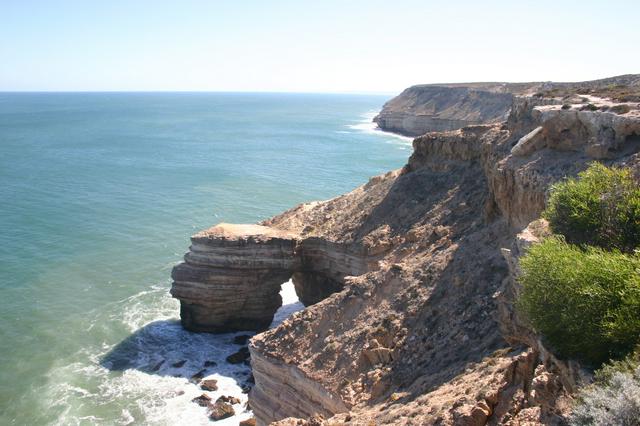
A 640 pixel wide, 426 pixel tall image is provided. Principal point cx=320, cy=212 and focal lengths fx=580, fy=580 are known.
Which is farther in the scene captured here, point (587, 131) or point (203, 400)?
point (203, 400)

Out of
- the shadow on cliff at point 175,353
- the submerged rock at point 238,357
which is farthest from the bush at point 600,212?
the submerged rock at point 238,357

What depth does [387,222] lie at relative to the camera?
104 ft

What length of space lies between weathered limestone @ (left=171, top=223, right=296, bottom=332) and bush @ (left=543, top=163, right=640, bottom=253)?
20.6 meters

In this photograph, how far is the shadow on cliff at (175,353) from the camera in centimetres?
3166

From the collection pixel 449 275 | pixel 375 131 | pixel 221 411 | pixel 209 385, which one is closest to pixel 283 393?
pixel 221 411

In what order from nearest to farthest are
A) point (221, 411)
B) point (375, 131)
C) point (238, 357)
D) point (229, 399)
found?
point (221, 411)
point (229, 399)
point (238, 357)
point (375, 131)

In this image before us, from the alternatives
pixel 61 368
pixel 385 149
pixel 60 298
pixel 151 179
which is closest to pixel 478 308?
pixel 61 368

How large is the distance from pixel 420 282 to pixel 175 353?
17088 mm

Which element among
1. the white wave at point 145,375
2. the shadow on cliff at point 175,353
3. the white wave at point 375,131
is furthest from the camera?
the white wave at point 375,131

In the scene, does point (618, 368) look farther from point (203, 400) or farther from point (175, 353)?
point (175, 353)

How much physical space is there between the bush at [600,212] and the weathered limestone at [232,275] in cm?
2057

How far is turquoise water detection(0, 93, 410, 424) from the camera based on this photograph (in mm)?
29438

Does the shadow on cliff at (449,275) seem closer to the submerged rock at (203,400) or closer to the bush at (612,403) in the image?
the bush at (612,403)

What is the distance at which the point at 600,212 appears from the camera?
561 inches
